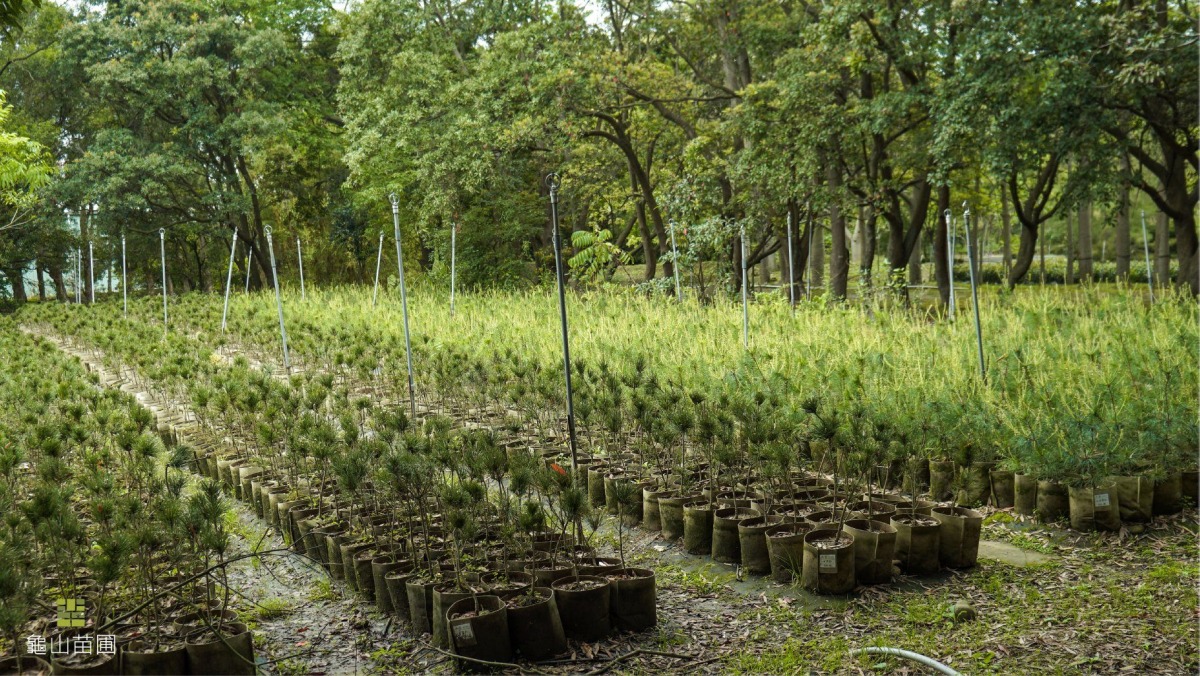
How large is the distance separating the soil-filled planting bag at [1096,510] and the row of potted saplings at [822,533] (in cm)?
76

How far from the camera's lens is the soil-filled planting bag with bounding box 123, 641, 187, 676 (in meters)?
2.92

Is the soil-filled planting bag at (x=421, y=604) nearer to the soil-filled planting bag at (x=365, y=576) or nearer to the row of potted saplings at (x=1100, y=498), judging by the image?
the soil-filled planting bag at (x=365, y=576)

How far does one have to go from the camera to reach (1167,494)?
4566mm

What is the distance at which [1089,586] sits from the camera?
148 inches

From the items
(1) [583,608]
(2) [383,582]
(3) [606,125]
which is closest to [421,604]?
(2) [383,582]

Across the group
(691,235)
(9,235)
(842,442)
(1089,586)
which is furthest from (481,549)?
(9,235)

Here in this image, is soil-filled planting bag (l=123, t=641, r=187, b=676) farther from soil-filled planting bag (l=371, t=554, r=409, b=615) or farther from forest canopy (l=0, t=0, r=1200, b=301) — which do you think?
forest canopy (l=0, t=0, r=1200, b=301)

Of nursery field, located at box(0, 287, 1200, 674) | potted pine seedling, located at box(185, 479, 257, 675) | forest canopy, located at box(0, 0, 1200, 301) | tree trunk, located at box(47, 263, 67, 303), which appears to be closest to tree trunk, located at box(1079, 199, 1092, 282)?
forest canopy, located at box(0, 0, 1200, 301)

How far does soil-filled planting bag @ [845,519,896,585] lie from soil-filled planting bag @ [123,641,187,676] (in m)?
2.62

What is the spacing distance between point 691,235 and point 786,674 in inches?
452

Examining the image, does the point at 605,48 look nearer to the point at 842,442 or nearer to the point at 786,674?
the point at 842,442

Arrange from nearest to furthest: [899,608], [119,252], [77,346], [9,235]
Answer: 1. [899,608]
2. [77,346]
3. [9,235]
4. [119,252]

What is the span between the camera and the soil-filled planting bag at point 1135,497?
4.42 m

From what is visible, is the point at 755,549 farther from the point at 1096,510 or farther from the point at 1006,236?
the point at 1006,236
